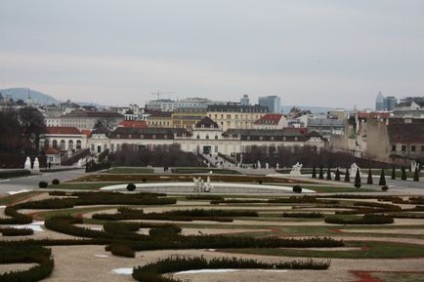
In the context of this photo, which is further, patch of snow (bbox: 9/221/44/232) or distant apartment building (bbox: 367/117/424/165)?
distant apartment building (bbox: 367/117/424/165)

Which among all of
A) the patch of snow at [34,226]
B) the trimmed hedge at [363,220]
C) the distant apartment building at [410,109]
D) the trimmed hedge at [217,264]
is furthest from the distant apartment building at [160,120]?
the trimmed hedge at [217,264]

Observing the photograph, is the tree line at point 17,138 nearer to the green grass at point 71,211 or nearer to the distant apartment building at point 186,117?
the green grass at point 71,211

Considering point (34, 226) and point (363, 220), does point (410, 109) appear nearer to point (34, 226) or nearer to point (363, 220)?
point (363, 220)

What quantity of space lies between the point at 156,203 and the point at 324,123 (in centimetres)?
16469

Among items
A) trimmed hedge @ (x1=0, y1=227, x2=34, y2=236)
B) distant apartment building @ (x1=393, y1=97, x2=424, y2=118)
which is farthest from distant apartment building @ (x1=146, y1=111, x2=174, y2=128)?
trimmed hedge @ (x1=0, y1=227, x2=34, y2=236)

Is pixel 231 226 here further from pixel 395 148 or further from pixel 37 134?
pixel 37 134

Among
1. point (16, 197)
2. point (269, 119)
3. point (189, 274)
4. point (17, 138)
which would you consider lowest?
point (189, 274)

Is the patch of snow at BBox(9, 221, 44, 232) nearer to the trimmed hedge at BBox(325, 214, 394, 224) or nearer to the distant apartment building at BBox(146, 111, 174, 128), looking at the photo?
the trimmed hedge at BBox(325, 214, 394, 224)

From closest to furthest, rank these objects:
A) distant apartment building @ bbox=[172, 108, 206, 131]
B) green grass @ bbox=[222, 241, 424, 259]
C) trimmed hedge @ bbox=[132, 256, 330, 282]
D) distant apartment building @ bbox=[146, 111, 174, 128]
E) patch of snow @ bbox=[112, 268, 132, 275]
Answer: patch of snow @ bbox=[112, 268, 132, 275]
trimmed hedge @ bbox=[132, 256, 330, 282]
green grass @ bbox=[222, 241, 424, 259]
distant apartment building @ bbox=[146, 111, 174, 128]
distant apartment building @ bbox=[172, 108, 206, 131]

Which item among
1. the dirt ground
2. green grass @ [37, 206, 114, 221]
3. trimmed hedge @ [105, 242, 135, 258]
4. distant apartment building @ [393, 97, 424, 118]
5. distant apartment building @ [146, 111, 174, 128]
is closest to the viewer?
the dirt ground

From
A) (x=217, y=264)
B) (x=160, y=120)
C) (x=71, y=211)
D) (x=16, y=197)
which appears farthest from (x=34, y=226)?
(x=160, y=120)

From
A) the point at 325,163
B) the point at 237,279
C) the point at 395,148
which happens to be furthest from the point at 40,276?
the point at 395,148

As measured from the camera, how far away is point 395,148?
88250mm

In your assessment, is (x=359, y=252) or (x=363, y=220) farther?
(x=363, y=220)
